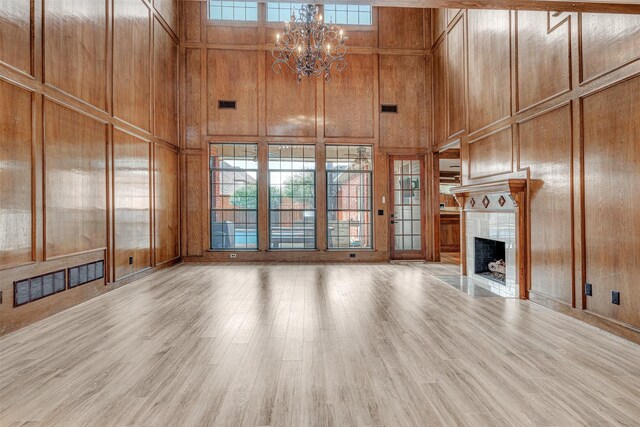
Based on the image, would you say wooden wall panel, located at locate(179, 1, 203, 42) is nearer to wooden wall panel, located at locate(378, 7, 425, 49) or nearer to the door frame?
wooden wall panel, located at locate(378, 7, 425, 49)

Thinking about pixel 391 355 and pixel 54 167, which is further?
pixel 54 167

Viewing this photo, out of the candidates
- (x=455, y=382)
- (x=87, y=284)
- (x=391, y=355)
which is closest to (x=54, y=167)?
(x=87, y=284)

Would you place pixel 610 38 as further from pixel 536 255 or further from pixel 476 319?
pixel 476 319

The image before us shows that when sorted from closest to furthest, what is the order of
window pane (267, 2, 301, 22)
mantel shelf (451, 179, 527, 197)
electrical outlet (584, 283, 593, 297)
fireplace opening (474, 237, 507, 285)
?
electrical outlet (584, 283, 593, 297) < mantel shelf (451, 179, 527, 197) < fireplace opening (474, 237, 507, 285) < window pane (267, 2, 301, 22)

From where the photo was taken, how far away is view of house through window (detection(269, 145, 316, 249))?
7.64 metres

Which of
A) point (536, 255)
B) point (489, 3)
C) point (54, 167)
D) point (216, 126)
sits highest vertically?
point (216, 126)

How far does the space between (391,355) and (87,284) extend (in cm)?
390

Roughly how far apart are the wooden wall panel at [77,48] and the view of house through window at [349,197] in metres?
4.48

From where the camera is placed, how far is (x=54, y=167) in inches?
147

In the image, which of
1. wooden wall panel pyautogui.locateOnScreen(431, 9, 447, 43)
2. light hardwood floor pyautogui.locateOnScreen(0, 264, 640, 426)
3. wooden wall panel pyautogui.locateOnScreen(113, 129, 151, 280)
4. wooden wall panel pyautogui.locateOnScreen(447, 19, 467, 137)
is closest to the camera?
light hardwood floor pyautogui.locateOnScreen(0, 264, 640, 426)

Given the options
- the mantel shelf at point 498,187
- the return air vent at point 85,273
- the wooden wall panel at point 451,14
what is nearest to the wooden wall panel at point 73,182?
the return air vent at point 85,273

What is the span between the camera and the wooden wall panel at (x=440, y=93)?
273 inches

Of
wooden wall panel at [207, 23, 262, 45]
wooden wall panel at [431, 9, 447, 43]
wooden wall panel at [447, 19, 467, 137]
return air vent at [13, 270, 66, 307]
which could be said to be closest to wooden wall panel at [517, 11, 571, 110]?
wooden wall panel at [447, 19, 467, 137]

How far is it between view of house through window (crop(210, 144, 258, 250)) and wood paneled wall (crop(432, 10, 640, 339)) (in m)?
4.65
